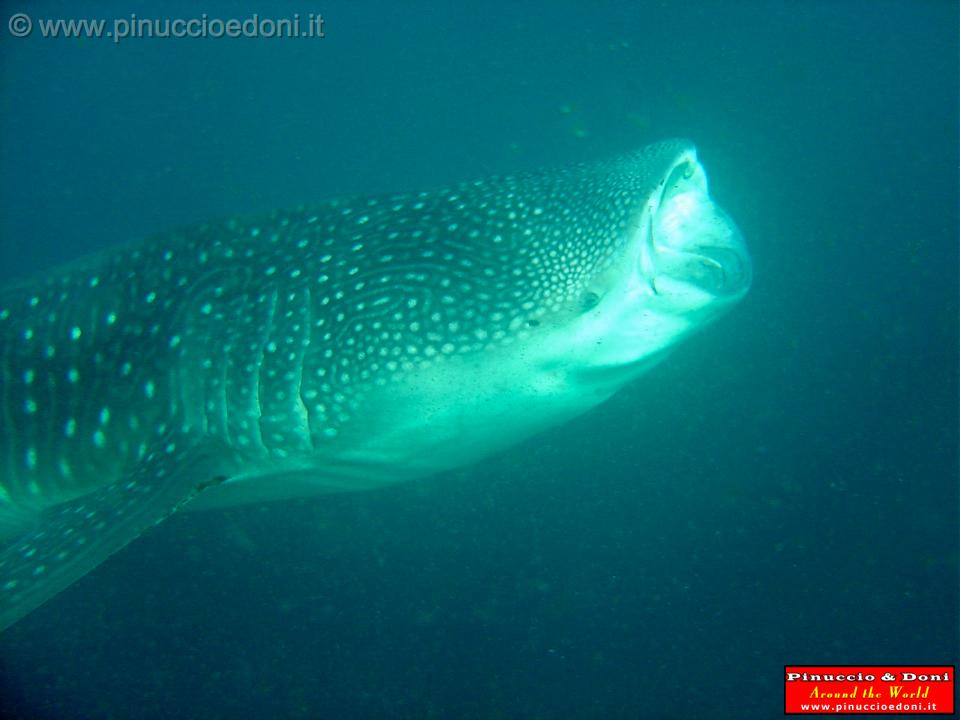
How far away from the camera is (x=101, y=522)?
3.02 meters

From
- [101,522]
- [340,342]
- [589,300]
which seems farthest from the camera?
[340,342]

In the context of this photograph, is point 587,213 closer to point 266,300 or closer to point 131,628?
point 266,300

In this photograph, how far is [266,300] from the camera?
3.47m

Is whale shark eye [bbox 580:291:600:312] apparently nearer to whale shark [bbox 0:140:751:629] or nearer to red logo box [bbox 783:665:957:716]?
whale shark [bbox 0:140:751:629]

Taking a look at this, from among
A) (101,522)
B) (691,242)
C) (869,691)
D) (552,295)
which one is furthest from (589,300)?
(869,691)

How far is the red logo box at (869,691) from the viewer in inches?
220

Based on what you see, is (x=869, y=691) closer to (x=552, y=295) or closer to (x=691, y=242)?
(x=691, y=242)

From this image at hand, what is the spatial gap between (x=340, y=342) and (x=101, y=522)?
1.56m

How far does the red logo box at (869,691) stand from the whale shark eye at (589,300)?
5.33m

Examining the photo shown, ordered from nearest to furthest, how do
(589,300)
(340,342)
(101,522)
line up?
(589,300) < (101,522) < (340,342)

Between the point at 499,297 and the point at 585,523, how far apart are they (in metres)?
5.02

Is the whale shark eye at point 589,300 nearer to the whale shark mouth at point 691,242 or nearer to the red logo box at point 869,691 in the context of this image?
the whale shark mouth at point 691,242

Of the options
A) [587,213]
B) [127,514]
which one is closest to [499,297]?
[587,213]

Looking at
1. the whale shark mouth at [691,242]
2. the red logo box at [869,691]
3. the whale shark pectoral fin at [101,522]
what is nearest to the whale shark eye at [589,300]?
the whale shark mouth at [691,242]
